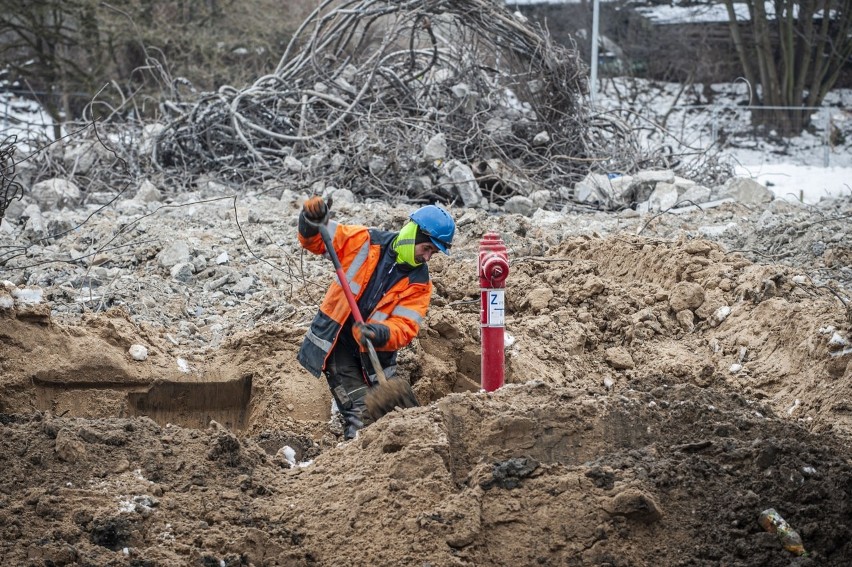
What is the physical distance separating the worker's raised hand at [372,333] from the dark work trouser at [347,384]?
1.58ft

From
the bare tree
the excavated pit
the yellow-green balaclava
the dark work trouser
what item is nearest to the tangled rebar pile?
the excavated pit

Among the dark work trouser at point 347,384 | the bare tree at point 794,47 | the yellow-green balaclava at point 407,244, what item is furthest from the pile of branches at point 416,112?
the bare tree at point 794,47

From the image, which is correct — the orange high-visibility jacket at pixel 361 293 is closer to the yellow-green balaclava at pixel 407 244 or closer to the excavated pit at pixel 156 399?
the yellow-green balaclava at pixel 407 244

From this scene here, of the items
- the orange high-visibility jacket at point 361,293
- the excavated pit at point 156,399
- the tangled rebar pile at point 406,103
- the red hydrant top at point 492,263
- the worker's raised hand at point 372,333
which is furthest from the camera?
the tangled rebar pile at point 406,103

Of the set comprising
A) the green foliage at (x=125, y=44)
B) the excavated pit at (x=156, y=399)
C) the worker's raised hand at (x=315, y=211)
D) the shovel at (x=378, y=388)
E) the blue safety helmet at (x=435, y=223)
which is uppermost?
the green foliage at (x=125, y=44)

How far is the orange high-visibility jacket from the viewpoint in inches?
212

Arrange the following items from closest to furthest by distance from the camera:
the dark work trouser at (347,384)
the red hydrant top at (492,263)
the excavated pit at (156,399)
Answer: the red hydrant top at (492,263) < the dark work trouser at (347,384) < the excavated pit at (156,399)

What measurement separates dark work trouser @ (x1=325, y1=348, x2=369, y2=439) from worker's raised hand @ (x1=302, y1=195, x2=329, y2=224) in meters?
0.91

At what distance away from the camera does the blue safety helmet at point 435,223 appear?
5145 millimetres

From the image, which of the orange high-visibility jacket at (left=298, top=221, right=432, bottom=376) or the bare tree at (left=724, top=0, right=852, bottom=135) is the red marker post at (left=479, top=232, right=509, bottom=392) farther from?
the bare tree at (left=724, top=0, right=852, bottom=135)

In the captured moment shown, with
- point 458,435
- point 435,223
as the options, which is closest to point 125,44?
point 435,223

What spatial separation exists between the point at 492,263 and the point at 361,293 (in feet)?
2.84

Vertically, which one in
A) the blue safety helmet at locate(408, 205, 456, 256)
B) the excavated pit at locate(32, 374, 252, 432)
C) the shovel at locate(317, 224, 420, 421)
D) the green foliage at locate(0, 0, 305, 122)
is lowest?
the excavated pit at locate(32, 374, 252, 432)

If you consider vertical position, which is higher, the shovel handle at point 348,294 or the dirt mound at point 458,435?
the shovel handle at point 348,294
